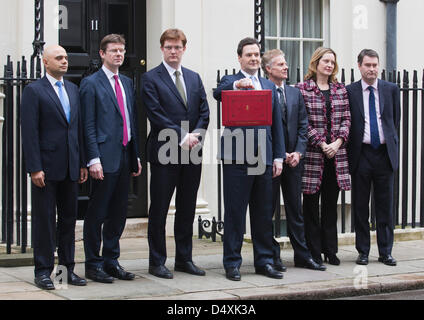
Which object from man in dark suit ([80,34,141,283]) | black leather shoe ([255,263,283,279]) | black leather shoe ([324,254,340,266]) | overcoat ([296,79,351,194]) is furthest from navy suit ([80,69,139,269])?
black leather shoe ([324,254,340,266])

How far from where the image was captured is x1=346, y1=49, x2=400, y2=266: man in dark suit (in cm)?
853

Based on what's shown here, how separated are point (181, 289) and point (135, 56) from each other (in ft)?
14.6

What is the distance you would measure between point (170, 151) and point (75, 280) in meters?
1.40

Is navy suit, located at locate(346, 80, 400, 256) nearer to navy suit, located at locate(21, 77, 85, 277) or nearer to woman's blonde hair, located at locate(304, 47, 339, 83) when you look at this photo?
woman's blonde hair, located at locate(304, 47, 339, 83)

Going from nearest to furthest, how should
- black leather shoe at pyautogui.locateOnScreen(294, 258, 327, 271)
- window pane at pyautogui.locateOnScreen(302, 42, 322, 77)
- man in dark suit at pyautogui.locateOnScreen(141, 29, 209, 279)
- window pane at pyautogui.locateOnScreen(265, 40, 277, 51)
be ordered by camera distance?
1. man in dark suit at pyautogui.locateOnScreen(141, 29, 209, 279)
2. black leather shoe at pyautogui.locateOnScreen(294, 258, 327, 271)
3. window pane at pyautogui.locateOnScreen(265, 40, 277, 51)
4. window pane at pyautogui.locateOnScreen(302, 42, 322, 77)

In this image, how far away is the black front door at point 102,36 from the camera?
10.3 m

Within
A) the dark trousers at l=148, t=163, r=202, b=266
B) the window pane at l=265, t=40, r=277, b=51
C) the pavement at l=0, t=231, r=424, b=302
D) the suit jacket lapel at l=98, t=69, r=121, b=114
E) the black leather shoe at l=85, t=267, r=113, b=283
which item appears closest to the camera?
the pavement at l=0, t=231, r=424, b=302

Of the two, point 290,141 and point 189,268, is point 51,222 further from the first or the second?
point 290,141

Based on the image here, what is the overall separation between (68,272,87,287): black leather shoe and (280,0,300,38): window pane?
5794 millimetres

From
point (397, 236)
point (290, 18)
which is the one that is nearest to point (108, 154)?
point (397, 236)

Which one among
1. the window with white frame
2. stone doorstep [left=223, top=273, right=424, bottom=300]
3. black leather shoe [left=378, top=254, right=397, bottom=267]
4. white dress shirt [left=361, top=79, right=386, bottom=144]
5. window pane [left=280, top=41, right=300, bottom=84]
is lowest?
stone doorstep [left=223, top=273, right=424, bottom=300]

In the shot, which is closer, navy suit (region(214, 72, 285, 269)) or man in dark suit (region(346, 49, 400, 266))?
navy suit (region(214, 72, 285, 269))
